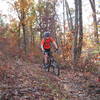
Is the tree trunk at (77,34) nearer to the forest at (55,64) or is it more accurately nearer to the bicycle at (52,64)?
the forest at (55,64)

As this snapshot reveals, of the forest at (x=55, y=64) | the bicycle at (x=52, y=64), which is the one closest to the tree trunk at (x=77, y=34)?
the forest at (x=55, y=64)

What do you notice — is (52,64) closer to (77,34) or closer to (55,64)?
(55,64)

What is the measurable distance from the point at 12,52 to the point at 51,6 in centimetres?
1297

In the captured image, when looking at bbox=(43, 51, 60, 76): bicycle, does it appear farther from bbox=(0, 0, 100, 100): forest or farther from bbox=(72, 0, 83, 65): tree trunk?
bbox=(72, 0, 83, 65): tree trunk

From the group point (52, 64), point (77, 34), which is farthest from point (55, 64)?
point (77, 34)

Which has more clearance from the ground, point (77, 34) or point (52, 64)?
point (77, 34)

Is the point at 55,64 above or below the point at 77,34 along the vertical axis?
below

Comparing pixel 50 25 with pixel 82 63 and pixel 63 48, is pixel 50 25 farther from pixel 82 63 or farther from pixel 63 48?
pixel 82 63

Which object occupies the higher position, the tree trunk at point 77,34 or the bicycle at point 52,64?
the tree trunk at point 77,34

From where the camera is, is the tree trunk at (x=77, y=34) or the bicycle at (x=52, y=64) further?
the tree trunk at (x=77, y=34)

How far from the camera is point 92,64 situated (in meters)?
11.5

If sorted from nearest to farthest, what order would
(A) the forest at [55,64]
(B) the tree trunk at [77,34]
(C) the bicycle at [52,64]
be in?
1. (A) the forest at [55,64]
2. (C) the bicycle at [52,64]
3. (B) the tree trunk at [77,34]

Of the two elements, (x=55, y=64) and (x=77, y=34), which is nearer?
(x=55, y=64)

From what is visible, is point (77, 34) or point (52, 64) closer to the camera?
point (52, 64)
